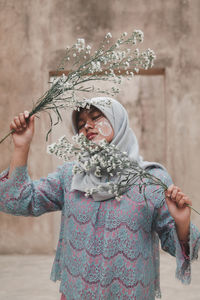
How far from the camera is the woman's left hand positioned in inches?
54.4

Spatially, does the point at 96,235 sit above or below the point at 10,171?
below

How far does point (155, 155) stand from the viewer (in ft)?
18.6

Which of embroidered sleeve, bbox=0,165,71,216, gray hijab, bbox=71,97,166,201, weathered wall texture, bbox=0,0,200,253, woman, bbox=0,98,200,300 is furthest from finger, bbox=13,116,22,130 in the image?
weathered wall texture, bbox=0,0,200,253

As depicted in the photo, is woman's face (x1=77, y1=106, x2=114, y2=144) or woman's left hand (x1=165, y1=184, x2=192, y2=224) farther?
woman's face (x1=77, y1=106, x2=114, y2=144)

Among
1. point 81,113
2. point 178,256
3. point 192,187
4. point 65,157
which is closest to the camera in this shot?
point 65,157

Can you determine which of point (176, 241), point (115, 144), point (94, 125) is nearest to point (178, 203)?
point (176, 241)

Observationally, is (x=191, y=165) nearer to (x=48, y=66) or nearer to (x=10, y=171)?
(x=48, y=66)

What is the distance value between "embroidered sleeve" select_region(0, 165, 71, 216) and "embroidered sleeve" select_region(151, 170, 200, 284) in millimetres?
467

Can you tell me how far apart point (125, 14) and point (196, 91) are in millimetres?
1485

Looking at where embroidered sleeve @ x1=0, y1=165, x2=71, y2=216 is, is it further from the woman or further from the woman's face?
the woman's face

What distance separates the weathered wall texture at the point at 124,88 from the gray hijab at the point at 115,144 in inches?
148

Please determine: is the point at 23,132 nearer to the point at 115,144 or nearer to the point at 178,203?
the point at 115,144

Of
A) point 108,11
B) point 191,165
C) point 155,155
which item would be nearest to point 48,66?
point 108,11

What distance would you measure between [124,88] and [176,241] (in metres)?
4.29
